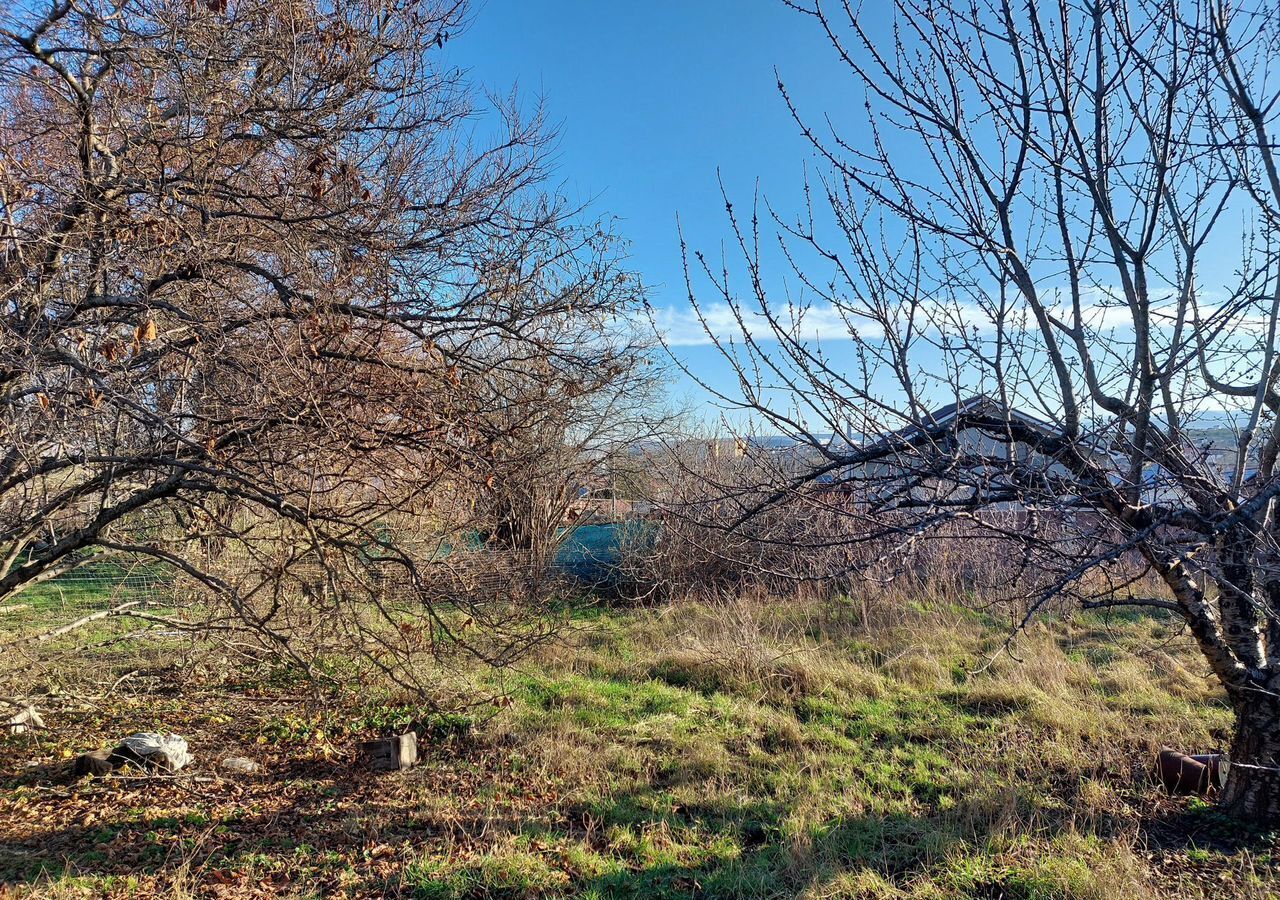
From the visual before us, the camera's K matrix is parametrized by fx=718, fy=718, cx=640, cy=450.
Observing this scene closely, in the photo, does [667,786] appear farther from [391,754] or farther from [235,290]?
[235,290]

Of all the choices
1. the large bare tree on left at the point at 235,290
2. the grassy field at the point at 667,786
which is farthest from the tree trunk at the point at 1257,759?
the large bare tree on left at the point at 235,290

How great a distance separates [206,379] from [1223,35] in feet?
18.5

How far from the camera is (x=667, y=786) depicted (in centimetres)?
503

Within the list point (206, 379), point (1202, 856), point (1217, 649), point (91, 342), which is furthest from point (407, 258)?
point (1202, 856)

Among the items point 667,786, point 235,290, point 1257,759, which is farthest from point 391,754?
point 1257,759

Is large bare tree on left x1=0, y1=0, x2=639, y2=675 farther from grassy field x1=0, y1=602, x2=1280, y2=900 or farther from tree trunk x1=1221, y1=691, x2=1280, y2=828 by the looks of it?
tree trunk x1=1221, y1=691, x2=1280, y2=828

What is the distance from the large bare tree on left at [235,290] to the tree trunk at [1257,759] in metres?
4.47

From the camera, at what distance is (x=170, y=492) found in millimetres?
4457

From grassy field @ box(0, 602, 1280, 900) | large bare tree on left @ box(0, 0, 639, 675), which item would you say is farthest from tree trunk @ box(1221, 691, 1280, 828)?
large bare tree on left @ box(0, 0, 639, 675)

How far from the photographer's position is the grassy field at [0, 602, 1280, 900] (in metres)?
3.75

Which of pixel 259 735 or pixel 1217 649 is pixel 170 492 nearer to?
→ pixel 259 735

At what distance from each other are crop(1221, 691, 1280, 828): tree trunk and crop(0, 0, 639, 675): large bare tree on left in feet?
14.7

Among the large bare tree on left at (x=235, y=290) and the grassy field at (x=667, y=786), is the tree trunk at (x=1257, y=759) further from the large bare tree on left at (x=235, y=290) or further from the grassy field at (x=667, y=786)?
the large bare tree on left at (x=235, y=290)

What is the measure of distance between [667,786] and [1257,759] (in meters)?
3.44
